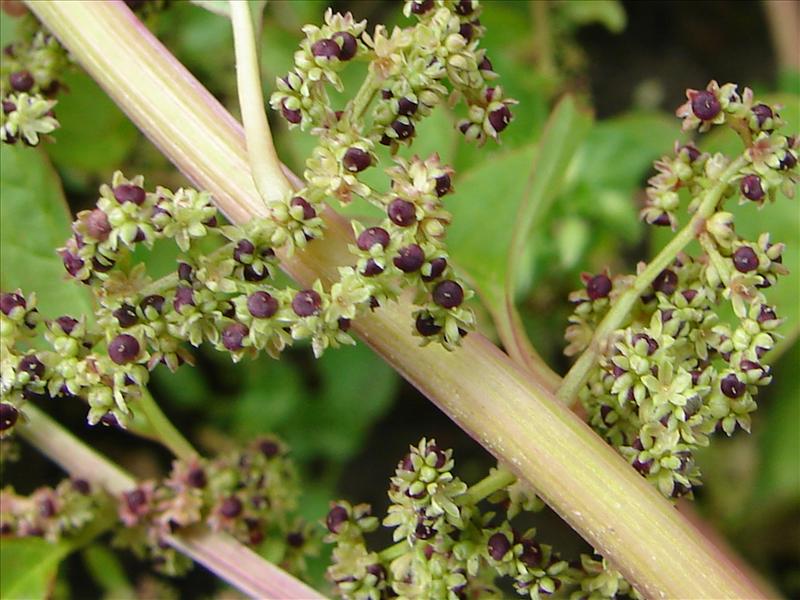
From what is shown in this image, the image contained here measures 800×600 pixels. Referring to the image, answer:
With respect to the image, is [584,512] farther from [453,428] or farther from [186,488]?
[453,428]

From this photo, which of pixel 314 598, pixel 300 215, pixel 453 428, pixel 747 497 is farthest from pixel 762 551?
pixel 300 215

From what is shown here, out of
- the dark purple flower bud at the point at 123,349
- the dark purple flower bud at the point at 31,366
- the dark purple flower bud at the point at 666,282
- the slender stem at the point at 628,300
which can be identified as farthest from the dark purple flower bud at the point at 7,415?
the dark purple flower bud at the point at 666,282

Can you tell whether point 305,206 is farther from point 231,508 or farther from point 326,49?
point 231,508

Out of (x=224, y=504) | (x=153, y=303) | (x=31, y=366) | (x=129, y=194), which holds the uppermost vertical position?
(x=129, y=194)

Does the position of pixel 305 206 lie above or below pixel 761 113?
below

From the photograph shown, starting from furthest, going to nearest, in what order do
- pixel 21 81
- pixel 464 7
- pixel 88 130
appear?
pixel 88 130
pixel 21 81
pixel 464 7

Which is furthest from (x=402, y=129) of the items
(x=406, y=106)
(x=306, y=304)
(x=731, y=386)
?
(x=731, y=386)
